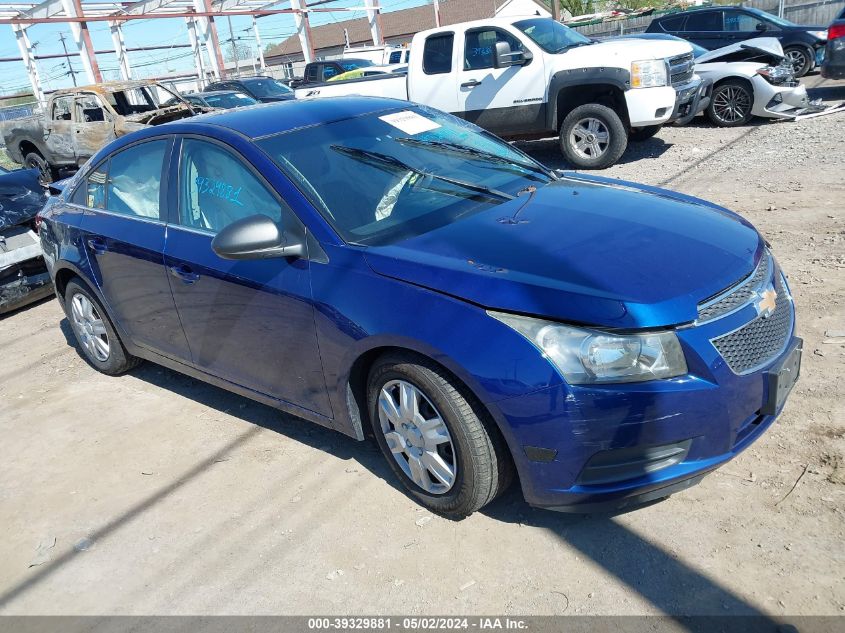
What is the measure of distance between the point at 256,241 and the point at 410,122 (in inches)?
55.7

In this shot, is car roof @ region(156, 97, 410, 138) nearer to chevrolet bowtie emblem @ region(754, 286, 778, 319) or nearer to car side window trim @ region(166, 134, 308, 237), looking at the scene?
car side window trim @ region(166, 134, 308, 237)

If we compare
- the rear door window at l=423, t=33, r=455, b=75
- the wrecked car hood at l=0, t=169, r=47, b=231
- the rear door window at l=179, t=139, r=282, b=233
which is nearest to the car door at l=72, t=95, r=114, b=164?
the wrecked car hood at l=0, t=169, r=47, b=231

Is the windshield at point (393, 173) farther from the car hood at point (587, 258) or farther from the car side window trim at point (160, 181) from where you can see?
the car side window trim at point (160, 181)

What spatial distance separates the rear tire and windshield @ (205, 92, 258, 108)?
10970 mm

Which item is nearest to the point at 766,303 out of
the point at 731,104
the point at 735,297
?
the point at 735,297

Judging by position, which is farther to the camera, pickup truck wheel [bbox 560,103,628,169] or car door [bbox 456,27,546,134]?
car door [bbox 456,27,546,134]

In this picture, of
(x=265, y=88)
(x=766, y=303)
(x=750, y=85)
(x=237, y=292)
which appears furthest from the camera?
(x=265, y=88)

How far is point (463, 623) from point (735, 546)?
1111mm

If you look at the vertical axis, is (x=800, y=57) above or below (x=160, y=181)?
below

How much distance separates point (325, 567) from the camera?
3158mm

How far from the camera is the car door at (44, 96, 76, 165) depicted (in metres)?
13.5

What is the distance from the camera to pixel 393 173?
3789 millimetres

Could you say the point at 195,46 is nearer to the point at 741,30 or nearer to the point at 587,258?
the point at 741,30

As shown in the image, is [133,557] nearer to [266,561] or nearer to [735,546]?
[266,561]
